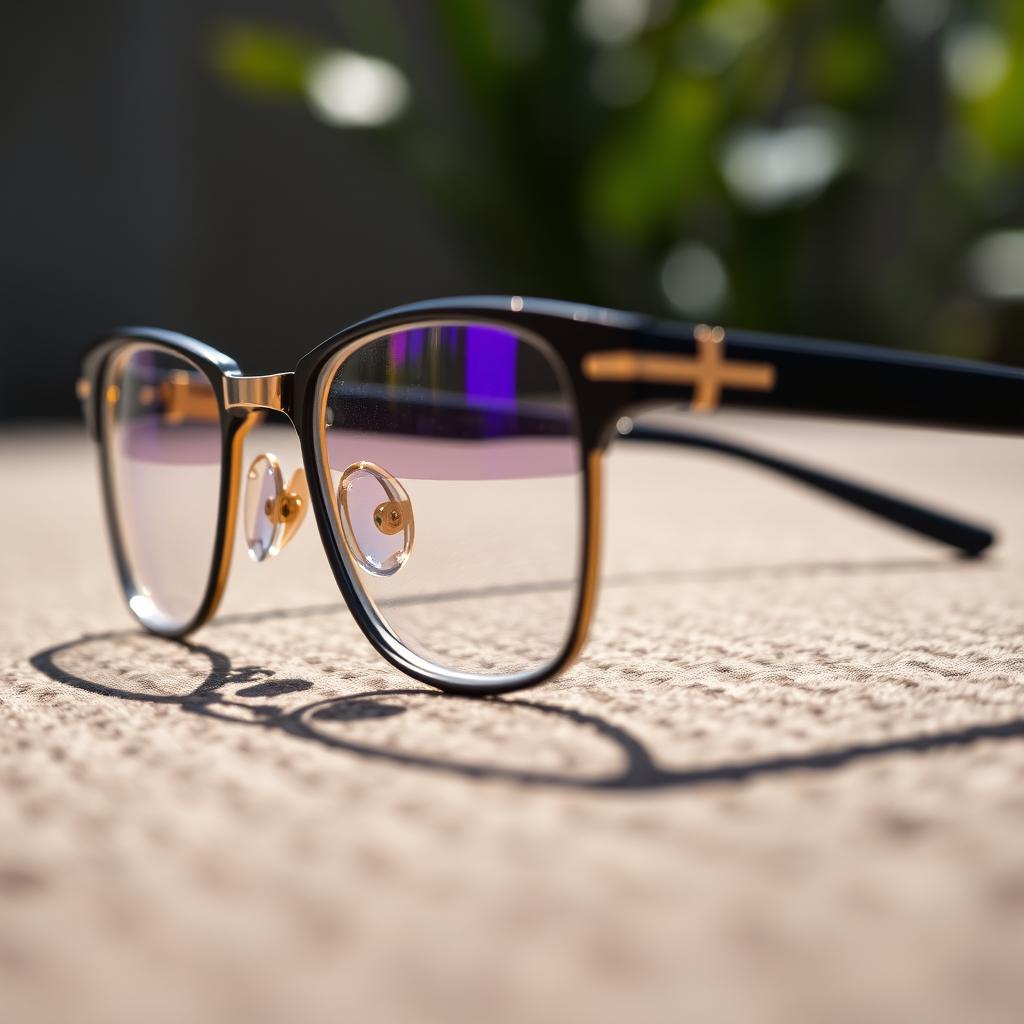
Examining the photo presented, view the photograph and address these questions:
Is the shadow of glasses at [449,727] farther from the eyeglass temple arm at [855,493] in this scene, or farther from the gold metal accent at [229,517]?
the eyeglass temple arm at [855,493]

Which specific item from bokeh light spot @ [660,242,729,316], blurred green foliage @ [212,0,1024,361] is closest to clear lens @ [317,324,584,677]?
blurred green foliage @ [212,0,1024,361]

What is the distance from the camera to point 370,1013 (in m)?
0.17

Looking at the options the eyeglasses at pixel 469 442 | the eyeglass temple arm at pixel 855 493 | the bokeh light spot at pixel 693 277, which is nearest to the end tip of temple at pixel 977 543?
the eyeglass temple arm at pixel 855 493

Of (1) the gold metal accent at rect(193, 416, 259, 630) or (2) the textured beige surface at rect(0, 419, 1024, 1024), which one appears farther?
(1) the gold metal accent at rect(193, 416, 259, 630)

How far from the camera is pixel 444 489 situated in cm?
40

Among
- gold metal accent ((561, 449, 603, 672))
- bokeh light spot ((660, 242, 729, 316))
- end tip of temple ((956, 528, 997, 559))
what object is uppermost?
bokeh light spot ((660, 242, 729, 316))

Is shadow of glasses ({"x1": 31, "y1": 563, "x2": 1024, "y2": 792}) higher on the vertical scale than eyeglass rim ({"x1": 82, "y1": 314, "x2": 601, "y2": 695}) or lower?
lower

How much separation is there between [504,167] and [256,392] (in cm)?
246

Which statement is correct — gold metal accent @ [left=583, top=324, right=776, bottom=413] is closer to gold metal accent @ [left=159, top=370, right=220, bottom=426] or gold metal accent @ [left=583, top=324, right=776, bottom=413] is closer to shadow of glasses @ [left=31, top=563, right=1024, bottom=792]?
shadow of glasses @ [left=31, top=563, right=1024, bottom=792]

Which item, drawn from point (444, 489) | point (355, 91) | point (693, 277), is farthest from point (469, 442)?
point (693, 277)

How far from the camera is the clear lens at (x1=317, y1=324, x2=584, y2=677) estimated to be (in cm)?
37

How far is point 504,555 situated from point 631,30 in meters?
2.50

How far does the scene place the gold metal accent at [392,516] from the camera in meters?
0.39

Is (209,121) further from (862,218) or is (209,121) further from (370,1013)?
(370,1013)
